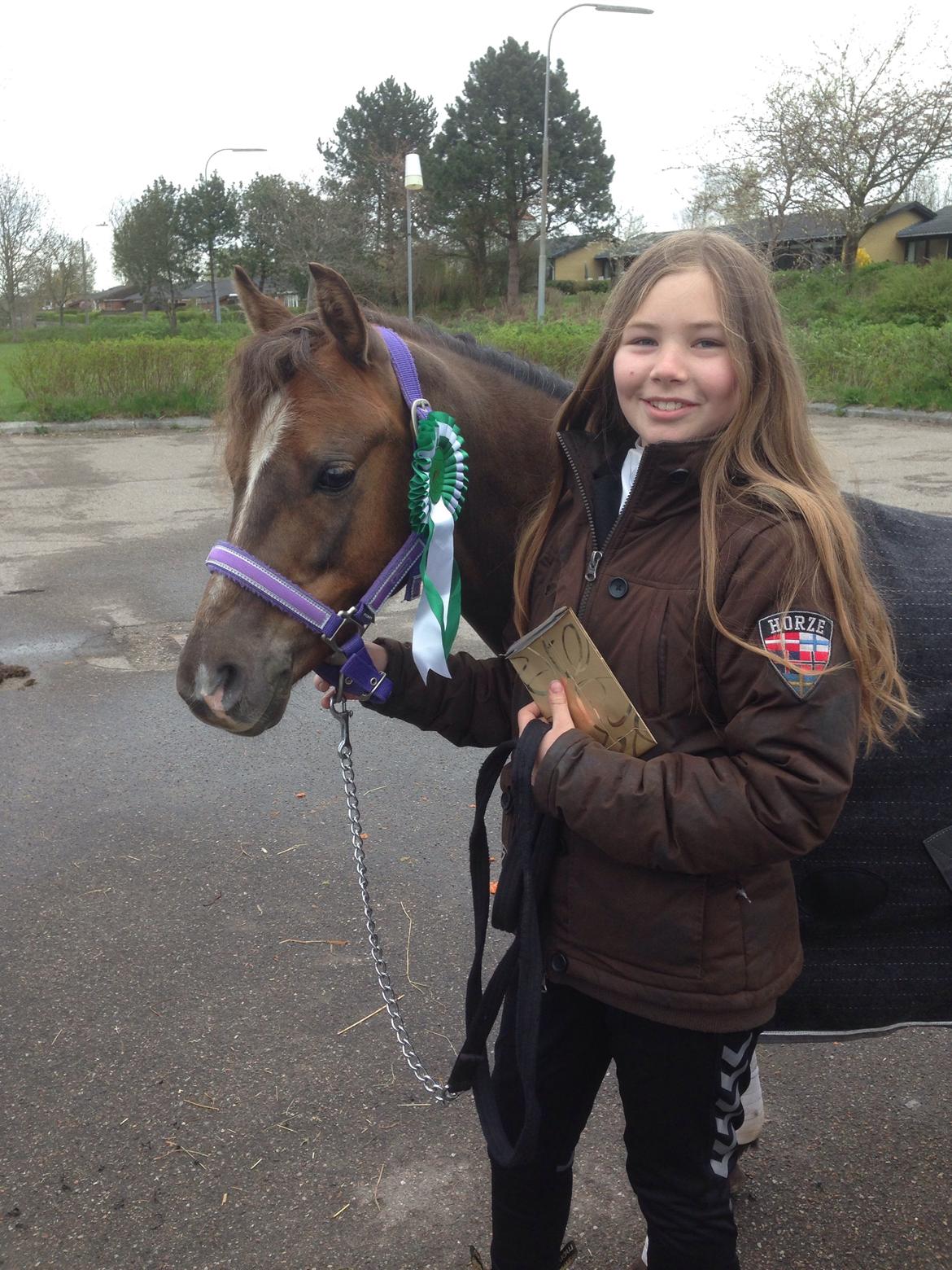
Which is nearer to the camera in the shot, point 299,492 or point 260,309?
point 299,492

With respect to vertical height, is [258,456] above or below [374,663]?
above

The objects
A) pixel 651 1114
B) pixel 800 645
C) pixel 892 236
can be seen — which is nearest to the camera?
pixel 800 645

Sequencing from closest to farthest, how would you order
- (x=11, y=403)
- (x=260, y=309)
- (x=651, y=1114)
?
(x=651, y=1114) < (x=260, y=309) < (x=11, y=403)

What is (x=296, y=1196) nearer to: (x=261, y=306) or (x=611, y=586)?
(x=611, y=586)

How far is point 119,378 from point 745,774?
1594 cm

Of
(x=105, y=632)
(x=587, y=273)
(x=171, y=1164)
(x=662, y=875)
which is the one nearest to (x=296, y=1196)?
(x=171, y=1164)

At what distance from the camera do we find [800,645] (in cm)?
135

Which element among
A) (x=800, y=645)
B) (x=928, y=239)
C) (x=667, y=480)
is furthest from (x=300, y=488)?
(x=928, y=239)

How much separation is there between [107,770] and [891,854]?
350cm

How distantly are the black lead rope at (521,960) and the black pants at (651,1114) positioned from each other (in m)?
0.05

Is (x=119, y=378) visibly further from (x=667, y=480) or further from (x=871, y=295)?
(x=871, y=295)

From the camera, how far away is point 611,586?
1.53m

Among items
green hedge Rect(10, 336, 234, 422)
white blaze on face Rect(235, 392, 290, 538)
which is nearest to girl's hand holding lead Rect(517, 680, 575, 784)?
white blaze on face Rect(235, 392, 290, 538)

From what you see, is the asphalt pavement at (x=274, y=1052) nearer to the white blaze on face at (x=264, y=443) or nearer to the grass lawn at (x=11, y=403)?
the white blaze on face at (x=264, y=443)
